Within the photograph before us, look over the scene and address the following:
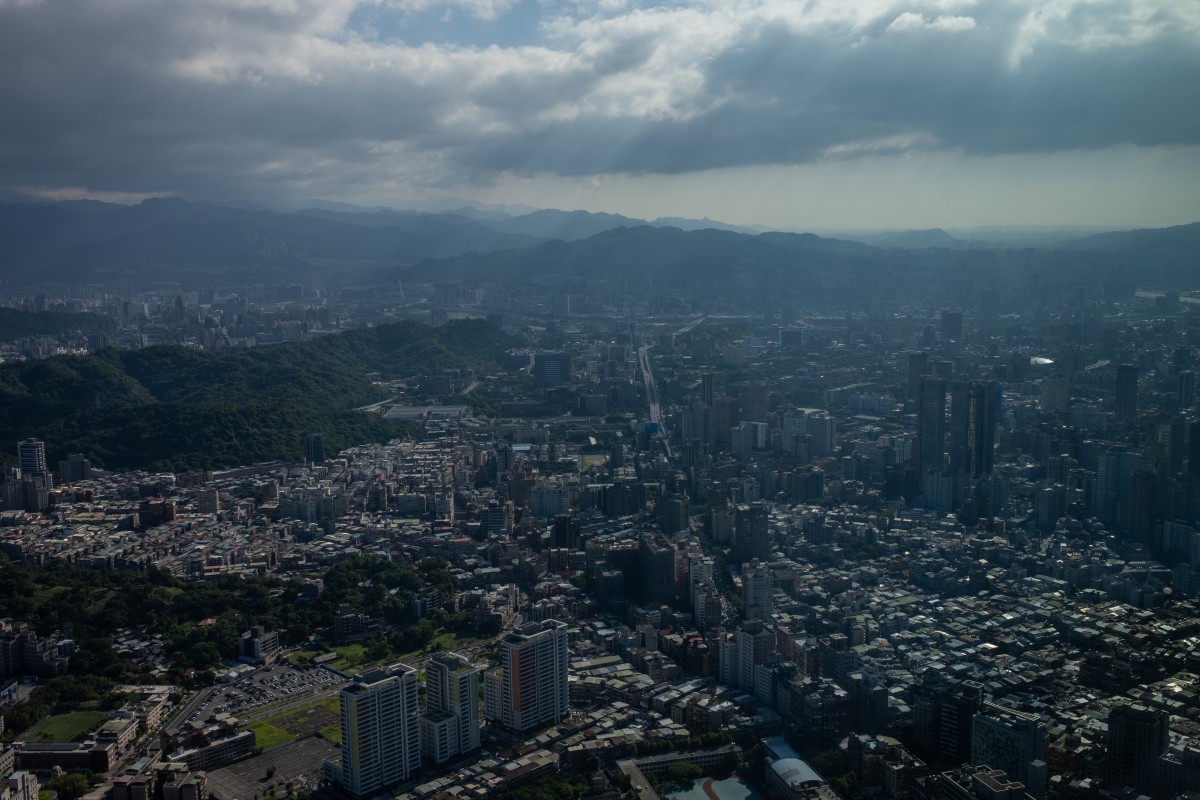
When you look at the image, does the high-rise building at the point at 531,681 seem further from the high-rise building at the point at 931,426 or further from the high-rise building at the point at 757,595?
the high-rise building at the point at 931,426

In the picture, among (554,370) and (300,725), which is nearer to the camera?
(300,725)

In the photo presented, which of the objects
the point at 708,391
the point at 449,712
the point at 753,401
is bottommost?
the point at 449,712

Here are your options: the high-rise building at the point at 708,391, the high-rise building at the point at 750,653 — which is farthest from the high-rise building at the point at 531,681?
the high-rise building at the point at 708,391

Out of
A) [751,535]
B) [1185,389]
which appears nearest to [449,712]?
[751,535]

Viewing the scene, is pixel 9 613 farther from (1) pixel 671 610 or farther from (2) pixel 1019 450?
(2) pixel 1019 450

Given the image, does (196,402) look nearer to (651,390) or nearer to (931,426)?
(651,390)

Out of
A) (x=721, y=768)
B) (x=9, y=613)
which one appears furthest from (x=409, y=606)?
(x=721, y=768)
